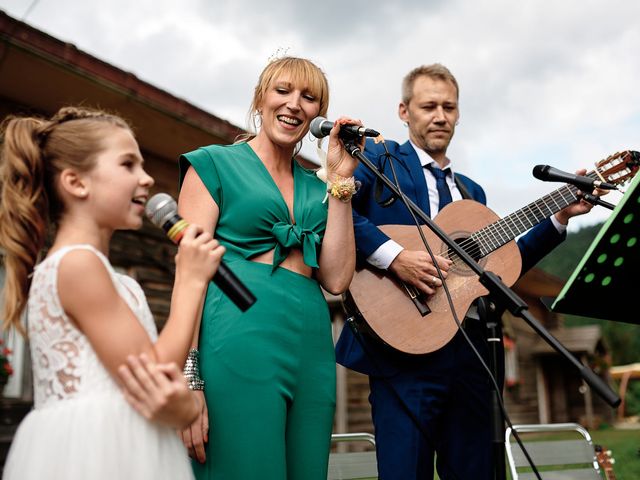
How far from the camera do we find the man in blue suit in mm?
2625

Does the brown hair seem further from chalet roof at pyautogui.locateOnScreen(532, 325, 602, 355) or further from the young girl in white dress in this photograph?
chalet roof at pyautogui.locateOnScreen(532, 325, 602, 355)

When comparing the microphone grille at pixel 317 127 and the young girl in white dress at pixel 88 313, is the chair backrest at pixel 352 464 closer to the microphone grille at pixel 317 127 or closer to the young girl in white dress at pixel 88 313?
the microphone grille at pixel 317 127

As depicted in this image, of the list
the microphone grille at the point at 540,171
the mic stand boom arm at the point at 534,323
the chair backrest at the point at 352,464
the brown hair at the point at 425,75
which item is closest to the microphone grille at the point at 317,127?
the mic stand boom arm at the point at 534,323

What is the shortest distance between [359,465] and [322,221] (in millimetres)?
1355

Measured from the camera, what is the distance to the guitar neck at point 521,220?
3.03 meters

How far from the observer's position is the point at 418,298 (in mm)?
2859

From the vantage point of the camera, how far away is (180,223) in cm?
164

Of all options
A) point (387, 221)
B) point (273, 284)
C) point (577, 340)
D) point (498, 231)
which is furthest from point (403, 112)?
point (577, 340)

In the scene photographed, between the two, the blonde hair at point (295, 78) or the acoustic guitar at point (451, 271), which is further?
the acoustic guitar at point (451, 271)

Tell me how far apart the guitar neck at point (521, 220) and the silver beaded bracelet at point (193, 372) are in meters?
1.53

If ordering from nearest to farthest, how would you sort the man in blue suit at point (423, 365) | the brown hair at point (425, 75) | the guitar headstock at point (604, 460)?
the man in blue suit at point (423, 365), the brown hair at point (425, 75), the guitar headstock at point (604, 460)

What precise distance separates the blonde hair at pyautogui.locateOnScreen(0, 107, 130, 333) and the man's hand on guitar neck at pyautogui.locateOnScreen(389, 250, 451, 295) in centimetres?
149

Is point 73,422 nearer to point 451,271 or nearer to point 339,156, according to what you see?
point 339,156

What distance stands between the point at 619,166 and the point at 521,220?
0.49 m
